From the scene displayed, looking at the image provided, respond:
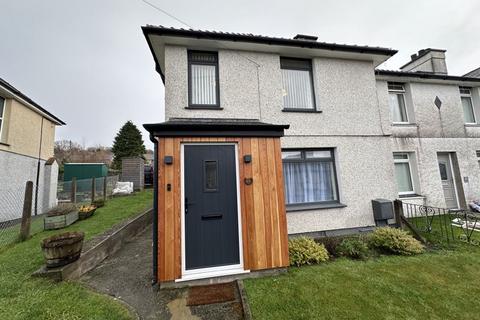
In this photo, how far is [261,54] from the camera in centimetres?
641

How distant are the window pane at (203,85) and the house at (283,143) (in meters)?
0.03

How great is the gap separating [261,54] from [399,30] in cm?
861

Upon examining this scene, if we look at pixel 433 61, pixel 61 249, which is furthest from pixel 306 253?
pixel 433 61

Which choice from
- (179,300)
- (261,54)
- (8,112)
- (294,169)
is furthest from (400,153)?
(8,112)

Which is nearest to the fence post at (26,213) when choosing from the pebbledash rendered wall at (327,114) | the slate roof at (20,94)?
the pebbledash rendered wall at (327,114)

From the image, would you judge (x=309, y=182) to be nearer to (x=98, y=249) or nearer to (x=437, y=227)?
(x=437, y=227)

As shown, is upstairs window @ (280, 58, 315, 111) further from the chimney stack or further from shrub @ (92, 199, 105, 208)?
shrub @ (92, 199, 105, 208)

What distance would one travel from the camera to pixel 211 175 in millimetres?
4098

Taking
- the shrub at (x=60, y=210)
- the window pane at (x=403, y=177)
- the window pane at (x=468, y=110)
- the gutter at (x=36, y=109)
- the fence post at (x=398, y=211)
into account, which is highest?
the gutter at (x=36, y=109)

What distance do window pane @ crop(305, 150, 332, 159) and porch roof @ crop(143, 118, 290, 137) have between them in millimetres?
2470

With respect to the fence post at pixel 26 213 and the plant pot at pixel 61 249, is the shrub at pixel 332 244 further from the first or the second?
the fence post at pixel 26 213

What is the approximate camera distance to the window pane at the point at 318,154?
6.40 m

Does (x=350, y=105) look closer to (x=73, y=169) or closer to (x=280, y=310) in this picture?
(x=280, y=310)

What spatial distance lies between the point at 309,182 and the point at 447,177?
7.65 m
